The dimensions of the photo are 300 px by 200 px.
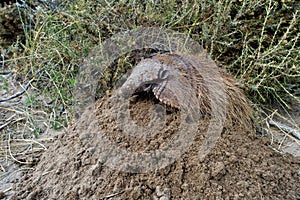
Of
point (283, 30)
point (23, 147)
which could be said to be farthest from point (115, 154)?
point (283, 30)

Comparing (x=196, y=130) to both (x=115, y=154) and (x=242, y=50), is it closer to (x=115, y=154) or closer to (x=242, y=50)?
(x=115, y=154)

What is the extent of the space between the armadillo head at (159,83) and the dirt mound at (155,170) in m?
0.05

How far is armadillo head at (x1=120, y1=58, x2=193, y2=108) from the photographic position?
Answer: 1573mm

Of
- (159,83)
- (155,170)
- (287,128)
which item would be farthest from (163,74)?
(287,128)

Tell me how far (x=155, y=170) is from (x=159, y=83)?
46cm

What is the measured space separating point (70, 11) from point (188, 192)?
154 cm

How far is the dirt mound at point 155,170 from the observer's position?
128 centimetres

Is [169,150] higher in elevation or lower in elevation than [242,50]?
Result: lower

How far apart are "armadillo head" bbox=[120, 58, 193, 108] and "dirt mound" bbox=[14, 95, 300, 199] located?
1.9 inches

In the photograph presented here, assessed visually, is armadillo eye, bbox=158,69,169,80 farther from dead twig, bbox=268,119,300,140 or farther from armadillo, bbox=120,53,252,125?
dead twig, bbox=268,119,300,140

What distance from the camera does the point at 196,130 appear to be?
4.95 ft

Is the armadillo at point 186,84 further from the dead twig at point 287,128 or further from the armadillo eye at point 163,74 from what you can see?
the dead twig at point 287,128

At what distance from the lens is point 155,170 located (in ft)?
4.38

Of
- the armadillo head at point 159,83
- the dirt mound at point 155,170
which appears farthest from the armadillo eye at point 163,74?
the dirt mound at point 155,170
